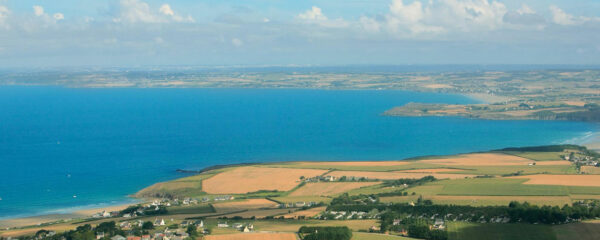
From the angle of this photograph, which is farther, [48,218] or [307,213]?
[48,218]

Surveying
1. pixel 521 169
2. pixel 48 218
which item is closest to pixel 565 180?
pixel 521 169

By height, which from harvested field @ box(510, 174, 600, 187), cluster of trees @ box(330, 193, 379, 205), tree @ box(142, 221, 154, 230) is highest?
tree @ box(142, 221, 154, 230)

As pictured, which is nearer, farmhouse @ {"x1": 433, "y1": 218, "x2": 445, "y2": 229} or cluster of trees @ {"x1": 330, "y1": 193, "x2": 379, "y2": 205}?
farmhouse @ {"x1": 433, "y1": 218, "x2": 445, "y2": 229}

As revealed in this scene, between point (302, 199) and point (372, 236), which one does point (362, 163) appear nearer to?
point (302, 199)

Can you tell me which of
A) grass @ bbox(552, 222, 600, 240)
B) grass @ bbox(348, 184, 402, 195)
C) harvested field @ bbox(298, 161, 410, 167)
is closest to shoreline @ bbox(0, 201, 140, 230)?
grass @ bbox(348, 184, 402, 195)

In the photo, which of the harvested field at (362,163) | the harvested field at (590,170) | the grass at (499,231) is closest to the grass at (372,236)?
the grass at (499,231)

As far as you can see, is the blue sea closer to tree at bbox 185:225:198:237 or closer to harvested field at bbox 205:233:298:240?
tree at bbox 185:225:198:237

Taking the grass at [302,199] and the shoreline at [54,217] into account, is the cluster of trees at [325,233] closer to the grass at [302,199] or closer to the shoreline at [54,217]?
the grass at [302,199]
